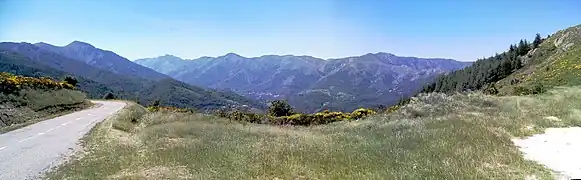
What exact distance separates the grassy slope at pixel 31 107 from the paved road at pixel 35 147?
158cm

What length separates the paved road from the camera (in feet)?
45.5

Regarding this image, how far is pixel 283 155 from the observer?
13.2 metres

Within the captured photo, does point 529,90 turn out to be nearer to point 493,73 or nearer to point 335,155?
point 335,155

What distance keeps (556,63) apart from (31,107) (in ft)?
220

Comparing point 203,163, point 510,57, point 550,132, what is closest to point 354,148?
point 203,163

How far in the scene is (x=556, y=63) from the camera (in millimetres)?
62562

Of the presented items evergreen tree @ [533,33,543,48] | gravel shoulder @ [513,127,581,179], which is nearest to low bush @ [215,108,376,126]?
gravel shoulder @ [513,127,581,179]

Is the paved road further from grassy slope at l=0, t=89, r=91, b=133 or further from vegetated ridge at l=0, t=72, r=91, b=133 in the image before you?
vegetated ridge at l=0, t=72, r=91, b=133

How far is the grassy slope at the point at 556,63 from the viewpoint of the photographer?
43581mm

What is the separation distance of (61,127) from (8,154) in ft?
37.9

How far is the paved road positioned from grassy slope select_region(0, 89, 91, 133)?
5.20 ft

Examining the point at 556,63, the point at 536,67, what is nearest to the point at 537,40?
the point at 536,67

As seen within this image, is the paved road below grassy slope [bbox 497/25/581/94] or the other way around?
below

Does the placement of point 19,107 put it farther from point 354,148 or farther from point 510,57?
point 510,57
